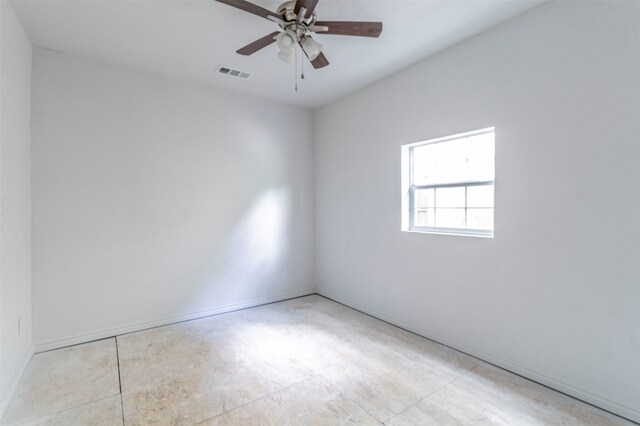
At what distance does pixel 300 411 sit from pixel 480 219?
82.9 inches

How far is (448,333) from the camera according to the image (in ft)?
9.34

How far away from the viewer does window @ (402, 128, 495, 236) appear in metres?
2.68

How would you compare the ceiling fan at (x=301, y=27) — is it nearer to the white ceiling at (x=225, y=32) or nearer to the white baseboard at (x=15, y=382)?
the white ceiling at (x=225, y=32)

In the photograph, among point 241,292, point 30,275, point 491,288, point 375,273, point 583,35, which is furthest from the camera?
point 241,292

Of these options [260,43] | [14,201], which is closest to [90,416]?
[14,201]

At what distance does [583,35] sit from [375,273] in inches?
107

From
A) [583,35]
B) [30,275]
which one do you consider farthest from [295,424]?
[583,35]

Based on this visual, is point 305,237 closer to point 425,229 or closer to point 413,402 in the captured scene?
point 425,229

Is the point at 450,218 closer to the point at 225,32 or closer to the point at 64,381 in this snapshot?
the point at 225,32

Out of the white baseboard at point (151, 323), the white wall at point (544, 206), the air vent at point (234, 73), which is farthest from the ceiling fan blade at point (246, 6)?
the white baseboard at point (151, 323)

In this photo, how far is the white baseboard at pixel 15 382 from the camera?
1.98 metres

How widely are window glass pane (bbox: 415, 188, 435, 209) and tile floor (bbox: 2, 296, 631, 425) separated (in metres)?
1.35

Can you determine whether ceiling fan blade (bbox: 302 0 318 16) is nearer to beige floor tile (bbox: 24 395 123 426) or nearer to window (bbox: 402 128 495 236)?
window (bbox: 402 128 495 236)

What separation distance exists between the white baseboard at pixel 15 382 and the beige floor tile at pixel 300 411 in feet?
4.44
